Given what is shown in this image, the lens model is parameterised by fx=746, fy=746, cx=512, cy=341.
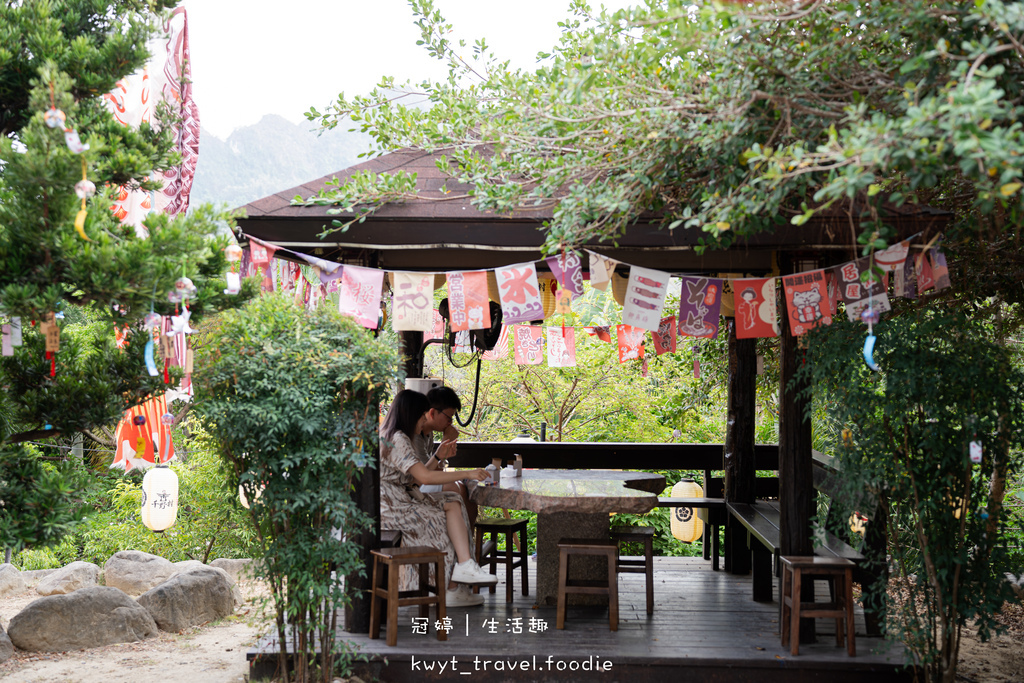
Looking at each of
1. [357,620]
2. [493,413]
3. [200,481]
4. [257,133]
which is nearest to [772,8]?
[357,620]

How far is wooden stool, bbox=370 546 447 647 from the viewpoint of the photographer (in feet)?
14.4

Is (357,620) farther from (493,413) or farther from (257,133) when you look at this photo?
(257,133)

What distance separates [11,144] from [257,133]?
7046 cm

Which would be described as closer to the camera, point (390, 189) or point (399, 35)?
point (390, 189)

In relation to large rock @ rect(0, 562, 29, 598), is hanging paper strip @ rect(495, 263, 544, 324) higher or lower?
higher

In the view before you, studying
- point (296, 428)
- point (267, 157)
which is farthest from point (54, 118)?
point (267, 157)

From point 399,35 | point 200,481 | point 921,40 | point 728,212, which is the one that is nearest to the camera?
point 921,40

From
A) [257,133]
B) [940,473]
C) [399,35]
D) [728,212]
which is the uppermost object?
[399,35]

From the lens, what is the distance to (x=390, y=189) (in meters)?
4.57

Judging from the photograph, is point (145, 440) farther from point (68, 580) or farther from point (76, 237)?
point (76, 237)

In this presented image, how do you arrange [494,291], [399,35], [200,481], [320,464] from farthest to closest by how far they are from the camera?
[399,35], [200,481], [494,291], [320,464]

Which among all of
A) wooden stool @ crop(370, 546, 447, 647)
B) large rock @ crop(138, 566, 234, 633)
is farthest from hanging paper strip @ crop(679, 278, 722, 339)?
large rock @ crop(138, 566, 234, 633)

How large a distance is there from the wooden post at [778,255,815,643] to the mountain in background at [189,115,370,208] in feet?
195

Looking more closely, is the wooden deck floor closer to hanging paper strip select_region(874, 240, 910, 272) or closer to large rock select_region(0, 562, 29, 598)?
hanging paper strip select_region(874, 240, 910, 272)
